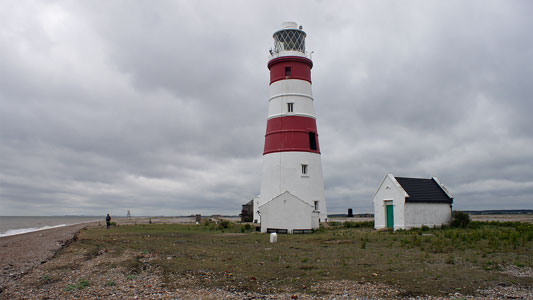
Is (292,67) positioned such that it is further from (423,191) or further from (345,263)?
(345,263)

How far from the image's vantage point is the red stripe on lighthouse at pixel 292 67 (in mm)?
28859

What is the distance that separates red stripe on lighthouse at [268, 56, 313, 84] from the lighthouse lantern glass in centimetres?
103

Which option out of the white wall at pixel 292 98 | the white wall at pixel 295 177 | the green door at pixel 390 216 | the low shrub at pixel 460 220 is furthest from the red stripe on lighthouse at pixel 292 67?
the low shrub at pixel 460 220

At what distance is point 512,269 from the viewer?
11172mm

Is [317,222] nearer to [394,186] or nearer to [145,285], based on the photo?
[394,186]

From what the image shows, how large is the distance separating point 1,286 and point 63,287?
6.31 ft

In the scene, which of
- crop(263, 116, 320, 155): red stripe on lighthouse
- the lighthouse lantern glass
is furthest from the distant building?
the lighthouse lantern glass

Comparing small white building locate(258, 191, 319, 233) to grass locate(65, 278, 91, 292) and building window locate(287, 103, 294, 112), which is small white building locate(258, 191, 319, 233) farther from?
grass locate(65, 278, 91, 292)

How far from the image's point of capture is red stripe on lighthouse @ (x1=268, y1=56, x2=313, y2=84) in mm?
28859

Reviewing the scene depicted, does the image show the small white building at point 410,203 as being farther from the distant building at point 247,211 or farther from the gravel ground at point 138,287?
the distant building at point 247,211

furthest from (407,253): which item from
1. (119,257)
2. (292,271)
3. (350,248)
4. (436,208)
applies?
(436,208)

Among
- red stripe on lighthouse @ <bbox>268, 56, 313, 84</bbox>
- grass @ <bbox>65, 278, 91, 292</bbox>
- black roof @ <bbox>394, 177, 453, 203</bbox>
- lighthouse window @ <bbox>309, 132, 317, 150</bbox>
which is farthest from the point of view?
red stripe on lighthouse @ <bbox>268, 56, 313, 84</bbox>

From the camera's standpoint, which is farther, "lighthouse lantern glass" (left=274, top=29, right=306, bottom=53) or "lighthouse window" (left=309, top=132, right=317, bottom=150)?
"lighthouse lantern glass" (left=274, top=29, right=306, bottom=53)

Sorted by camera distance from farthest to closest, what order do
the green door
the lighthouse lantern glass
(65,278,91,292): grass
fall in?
→ the lighthouse lantern glass < the green door < (65,278,91,292): grass
